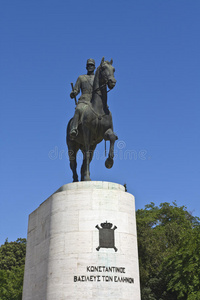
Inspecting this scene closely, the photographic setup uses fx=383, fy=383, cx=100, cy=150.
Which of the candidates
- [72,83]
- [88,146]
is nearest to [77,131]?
[88,146]

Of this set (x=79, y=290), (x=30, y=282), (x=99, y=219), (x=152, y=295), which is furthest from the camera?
(x=152, y=295)

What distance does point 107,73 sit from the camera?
14109 millimetres

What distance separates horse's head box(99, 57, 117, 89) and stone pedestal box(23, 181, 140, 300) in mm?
3663

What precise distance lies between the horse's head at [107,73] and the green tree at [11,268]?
1053 inches

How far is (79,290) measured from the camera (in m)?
11.2

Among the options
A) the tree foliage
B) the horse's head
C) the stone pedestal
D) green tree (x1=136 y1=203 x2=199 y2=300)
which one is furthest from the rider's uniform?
green tree (x1=136 y1=203 x2=199 y2=300)

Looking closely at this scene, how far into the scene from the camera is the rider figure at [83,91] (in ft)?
47.8

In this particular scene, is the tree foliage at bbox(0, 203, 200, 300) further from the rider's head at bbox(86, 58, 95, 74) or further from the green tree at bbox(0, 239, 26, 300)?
the rider's head at bbox(86, 58, 95, 74)

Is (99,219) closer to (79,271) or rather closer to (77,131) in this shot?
(79,271)

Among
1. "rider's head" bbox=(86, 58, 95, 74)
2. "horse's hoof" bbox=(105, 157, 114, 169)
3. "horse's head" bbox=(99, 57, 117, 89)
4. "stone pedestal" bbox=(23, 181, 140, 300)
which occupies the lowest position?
"stone pedestal" bbox=(23, 181, 140, 300)

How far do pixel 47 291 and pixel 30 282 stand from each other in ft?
6.28

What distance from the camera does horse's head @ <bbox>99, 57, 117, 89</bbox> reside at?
13906 mm

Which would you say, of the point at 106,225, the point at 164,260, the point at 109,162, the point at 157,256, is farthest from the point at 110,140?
the point at 157,256

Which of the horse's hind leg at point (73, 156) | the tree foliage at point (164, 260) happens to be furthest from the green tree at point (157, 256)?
the horse's hind leg at point (73, 156)
